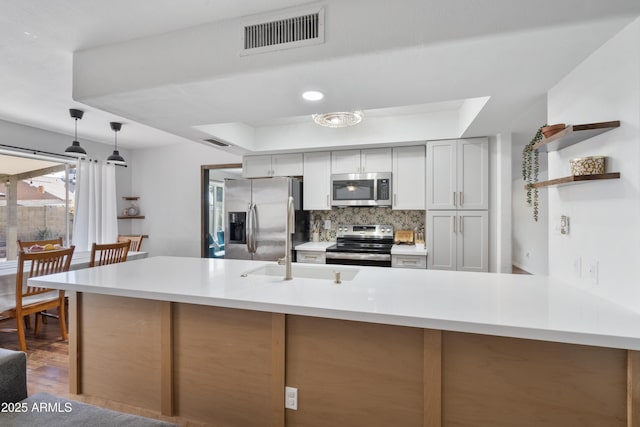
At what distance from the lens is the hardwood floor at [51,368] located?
75.1 inches

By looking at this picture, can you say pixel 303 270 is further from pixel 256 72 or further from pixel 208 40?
pixel 208 40

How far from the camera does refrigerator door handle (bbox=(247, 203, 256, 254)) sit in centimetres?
420

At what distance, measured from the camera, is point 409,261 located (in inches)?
146

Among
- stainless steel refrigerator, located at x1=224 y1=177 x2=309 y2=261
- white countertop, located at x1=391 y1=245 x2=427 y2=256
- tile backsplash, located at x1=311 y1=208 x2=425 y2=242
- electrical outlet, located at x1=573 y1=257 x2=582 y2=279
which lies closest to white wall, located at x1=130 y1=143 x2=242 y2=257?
stainless steel refrigerator, located at x1=224 y1=177 x2=309 y2=261

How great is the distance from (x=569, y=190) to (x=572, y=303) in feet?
2.31

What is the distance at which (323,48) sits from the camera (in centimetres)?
166

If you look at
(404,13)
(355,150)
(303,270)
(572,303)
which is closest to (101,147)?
(355,150)

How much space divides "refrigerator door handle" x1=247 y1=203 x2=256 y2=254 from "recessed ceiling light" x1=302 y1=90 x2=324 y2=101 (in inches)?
92.1

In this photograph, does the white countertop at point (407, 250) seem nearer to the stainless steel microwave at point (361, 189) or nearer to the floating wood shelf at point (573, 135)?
the stainless steel microwave at point (361, 189)

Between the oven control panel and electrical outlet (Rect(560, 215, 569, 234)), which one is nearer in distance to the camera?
electrical outlet (Rect(560, 215, 569, 234))

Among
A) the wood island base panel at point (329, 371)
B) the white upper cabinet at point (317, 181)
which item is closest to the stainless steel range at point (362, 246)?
the white upper cabinet at point (317, 181)

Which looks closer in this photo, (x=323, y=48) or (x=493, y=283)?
(x=323, y=48)

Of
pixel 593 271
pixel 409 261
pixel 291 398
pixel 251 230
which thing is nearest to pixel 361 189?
pixel 409 261

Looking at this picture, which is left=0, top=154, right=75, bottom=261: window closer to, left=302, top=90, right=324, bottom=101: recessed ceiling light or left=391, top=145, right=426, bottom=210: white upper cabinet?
left=302, top=90, right=324, bottom=101: recessed ceiling light
